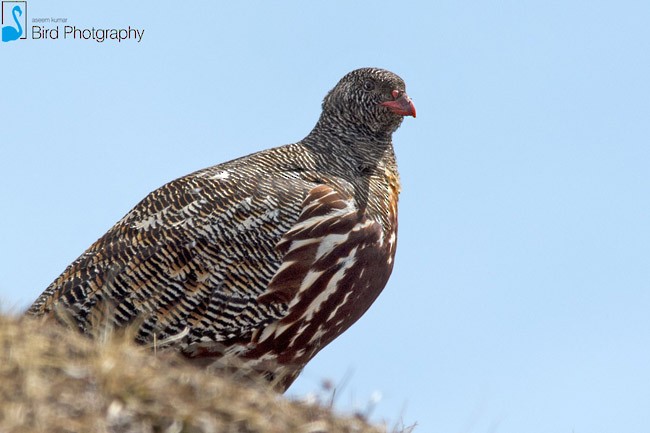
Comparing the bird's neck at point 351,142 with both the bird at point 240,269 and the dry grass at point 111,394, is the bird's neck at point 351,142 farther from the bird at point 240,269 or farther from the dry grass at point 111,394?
the dry grass at point 111,394

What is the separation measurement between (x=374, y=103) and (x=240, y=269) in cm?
378

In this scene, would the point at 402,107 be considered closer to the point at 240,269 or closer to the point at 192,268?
the point at 240,269

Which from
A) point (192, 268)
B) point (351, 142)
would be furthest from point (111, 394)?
point (351, 142)

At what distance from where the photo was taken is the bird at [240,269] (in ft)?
37.7

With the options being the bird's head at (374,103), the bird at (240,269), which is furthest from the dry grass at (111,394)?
the bird's head at (374,103)

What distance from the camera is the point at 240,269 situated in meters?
11.6

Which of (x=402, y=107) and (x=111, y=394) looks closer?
(x=111, y=394)

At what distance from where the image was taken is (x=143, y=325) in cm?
1152

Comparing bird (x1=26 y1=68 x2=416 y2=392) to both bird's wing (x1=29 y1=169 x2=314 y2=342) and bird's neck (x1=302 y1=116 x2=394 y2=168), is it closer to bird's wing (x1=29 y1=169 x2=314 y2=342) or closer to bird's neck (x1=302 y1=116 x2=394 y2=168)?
bird's wing (x1=29 y1=169 x2=314 y2=342)

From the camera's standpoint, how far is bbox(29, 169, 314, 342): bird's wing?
11477 mm

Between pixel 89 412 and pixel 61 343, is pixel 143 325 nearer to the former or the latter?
pixel 61 343

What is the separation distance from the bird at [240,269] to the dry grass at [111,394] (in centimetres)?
410

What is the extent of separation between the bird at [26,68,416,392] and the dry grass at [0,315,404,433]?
4103 millimetres

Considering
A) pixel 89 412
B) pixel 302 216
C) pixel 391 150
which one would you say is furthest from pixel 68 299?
pixel 89 412
